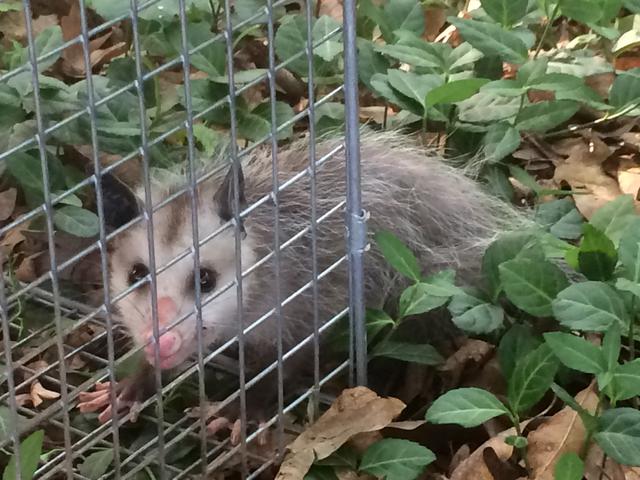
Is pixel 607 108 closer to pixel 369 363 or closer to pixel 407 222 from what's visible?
pixel 407 222

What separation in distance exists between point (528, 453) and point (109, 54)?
1.40m

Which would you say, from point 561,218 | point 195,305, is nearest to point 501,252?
point 561,218

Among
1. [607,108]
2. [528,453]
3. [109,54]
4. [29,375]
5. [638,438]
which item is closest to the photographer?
[638,438]

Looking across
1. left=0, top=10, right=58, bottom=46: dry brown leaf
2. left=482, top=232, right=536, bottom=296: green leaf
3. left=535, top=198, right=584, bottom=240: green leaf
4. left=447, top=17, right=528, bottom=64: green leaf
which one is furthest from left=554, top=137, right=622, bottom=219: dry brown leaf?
left=0, top=10, right=58, bottom=46: dry brown leaf

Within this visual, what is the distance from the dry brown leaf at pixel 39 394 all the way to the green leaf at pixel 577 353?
36.0 inches

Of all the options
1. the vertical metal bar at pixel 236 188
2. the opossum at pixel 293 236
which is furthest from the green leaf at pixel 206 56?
the vertical metal bar at pixel 236 188

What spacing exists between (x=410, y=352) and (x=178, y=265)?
17.6 inches

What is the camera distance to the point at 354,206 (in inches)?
68.9

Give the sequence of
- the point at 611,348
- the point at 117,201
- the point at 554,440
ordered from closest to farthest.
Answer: the point at 611,348, the point at 554,440, the point at 117,201

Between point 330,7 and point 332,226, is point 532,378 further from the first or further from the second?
point 330,7

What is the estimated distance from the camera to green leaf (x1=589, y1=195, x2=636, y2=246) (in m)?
2.01

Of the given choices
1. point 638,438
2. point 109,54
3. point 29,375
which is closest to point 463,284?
point 638,438

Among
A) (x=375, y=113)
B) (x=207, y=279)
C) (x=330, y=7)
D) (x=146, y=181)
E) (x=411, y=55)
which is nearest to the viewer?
(x=146, y=181)

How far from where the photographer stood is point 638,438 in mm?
1595
